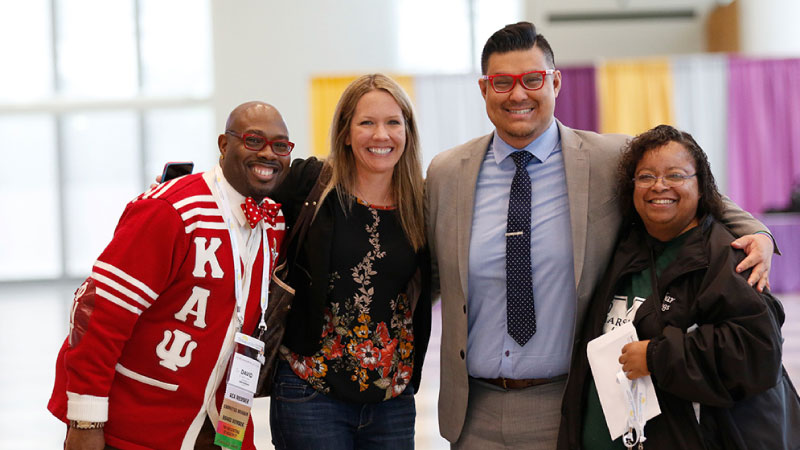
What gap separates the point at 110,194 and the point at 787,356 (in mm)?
12956

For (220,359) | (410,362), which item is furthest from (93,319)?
(410,362)

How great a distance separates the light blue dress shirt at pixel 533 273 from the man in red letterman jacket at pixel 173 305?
26.6 inches

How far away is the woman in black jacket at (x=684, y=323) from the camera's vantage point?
5.96 ft

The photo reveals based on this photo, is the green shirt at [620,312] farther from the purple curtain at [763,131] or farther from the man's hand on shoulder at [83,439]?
the purple curtain at [763,131]

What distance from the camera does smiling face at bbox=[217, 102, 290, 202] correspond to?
215 centimetres

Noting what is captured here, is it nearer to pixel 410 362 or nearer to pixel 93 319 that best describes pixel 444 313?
pixel 410 362

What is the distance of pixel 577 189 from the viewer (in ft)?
7.47

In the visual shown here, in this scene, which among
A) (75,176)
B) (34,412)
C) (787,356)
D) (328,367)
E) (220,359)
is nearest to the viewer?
(220,359)

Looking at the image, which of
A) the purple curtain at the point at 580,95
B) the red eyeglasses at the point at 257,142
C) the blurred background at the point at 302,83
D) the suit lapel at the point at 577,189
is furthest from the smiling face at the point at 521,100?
the purple curtain at the point at 580,95

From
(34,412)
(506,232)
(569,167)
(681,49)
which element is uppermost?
(681,49)

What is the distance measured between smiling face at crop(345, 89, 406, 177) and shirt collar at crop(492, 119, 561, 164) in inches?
12.5

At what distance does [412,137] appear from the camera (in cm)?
252

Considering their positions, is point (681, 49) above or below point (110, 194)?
above

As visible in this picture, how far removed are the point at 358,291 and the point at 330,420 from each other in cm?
41
